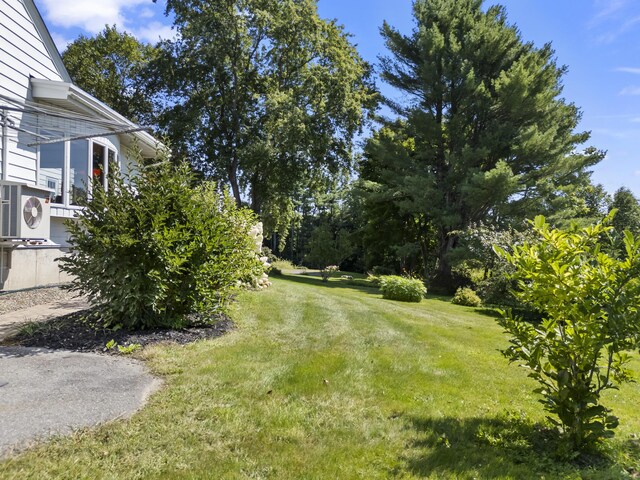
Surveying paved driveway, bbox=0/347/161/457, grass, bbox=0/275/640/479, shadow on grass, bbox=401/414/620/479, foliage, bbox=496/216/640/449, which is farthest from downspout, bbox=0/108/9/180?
foliage, bbox=496/216/640/449

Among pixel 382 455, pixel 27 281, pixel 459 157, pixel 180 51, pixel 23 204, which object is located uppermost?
pixel 180 51

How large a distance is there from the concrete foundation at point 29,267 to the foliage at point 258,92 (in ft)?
39.4

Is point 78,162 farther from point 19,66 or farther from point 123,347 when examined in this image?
point 123,347

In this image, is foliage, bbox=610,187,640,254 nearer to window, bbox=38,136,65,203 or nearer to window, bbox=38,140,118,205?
window, bbox=38,140,118,205

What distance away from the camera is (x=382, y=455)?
108 inches

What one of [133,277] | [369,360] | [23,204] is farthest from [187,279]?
[23,204]

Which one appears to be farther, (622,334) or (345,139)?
(345,139)

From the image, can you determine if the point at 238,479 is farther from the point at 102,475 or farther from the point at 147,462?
the point at 102,475

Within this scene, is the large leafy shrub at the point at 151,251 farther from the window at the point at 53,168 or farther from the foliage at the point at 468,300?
the foliage at the point at 468,300

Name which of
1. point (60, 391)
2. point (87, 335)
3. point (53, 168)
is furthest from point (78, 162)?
point (60, 391)

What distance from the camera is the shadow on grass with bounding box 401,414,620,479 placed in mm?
2619

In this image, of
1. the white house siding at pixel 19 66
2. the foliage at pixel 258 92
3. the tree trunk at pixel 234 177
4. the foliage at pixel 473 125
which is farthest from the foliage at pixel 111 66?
the white house siding at pixel 19 66

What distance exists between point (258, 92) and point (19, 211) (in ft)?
53.4

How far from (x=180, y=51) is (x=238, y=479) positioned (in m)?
22.4
